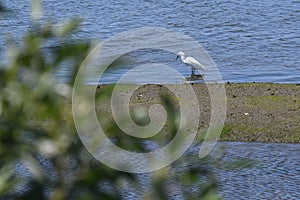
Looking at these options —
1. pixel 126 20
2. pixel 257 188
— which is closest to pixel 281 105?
pixel 257 188

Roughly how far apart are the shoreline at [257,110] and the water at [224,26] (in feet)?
3.77

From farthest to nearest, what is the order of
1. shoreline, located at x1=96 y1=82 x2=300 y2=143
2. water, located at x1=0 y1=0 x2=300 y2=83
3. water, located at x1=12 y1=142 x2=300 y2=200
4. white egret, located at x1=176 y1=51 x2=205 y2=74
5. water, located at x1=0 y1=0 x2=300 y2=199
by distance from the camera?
water, located at x1=0 y1=0 x2=300 y2=83, white egret, located at x1=176 y1=51 x2=205 y2=74, shoreline, located at x1=96 y1=82 x2=300 y2=143, water, located at x1=0 y1=0 x2=300 y2=199, water, located at x1=12 y1=142 x2=300 y2=200

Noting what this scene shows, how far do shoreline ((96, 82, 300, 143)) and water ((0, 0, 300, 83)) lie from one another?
1.15 m

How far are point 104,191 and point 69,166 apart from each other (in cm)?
7

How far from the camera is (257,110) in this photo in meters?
11.5

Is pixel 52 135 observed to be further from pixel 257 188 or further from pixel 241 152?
pixel 241 152

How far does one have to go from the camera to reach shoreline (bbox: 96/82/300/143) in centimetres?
1038

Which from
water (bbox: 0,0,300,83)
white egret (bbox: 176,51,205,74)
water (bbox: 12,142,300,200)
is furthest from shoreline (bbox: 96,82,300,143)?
white egret (bbox: 176,51,205,74)

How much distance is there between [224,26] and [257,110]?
29.6ft

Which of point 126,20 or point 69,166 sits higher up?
point 69,166

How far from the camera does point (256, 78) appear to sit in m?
14.4

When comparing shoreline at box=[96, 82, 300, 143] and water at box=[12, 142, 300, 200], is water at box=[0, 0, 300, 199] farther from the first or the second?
shoreline at box=[96, 82, 300, 143]

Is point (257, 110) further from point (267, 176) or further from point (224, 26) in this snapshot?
point (224, 26)

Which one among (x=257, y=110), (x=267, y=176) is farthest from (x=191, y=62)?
(x=267, y=176)
